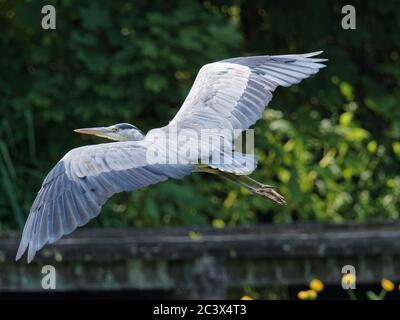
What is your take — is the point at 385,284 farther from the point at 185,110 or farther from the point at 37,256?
the point at 37,256

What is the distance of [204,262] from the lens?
6.36 meters

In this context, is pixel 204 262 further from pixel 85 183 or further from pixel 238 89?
pixel 85 183

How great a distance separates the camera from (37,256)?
252 inches

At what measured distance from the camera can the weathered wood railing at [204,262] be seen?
634cm

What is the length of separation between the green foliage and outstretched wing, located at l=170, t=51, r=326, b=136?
313 centimetres

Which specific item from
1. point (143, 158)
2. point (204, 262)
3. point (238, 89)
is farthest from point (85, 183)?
point (204, 262)

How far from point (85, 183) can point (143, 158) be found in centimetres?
28

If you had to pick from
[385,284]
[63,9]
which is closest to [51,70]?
[63,9]

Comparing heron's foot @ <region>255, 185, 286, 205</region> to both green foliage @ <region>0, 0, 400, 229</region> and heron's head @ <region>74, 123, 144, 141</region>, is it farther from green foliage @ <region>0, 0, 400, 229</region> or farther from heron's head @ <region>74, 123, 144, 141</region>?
green foliage @ <region>0, 0, 400, 229</region>

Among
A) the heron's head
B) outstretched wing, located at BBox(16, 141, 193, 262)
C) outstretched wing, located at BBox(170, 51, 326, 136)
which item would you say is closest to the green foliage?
outstretched wing, located at BBox(170, 51, 326, 136)

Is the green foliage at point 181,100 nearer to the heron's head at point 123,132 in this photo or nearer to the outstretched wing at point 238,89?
the outstretched wing at point 238,89

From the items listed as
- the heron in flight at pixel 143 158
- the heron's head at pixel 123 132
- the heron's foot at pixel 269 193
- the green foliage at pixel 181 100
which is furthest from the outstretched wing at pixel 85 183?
the green foliage at pixel 181 100

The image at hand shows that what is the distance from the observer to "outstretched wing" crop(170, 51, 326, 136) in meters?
5.32

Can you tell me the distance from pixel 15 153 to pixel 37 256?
303 cm
